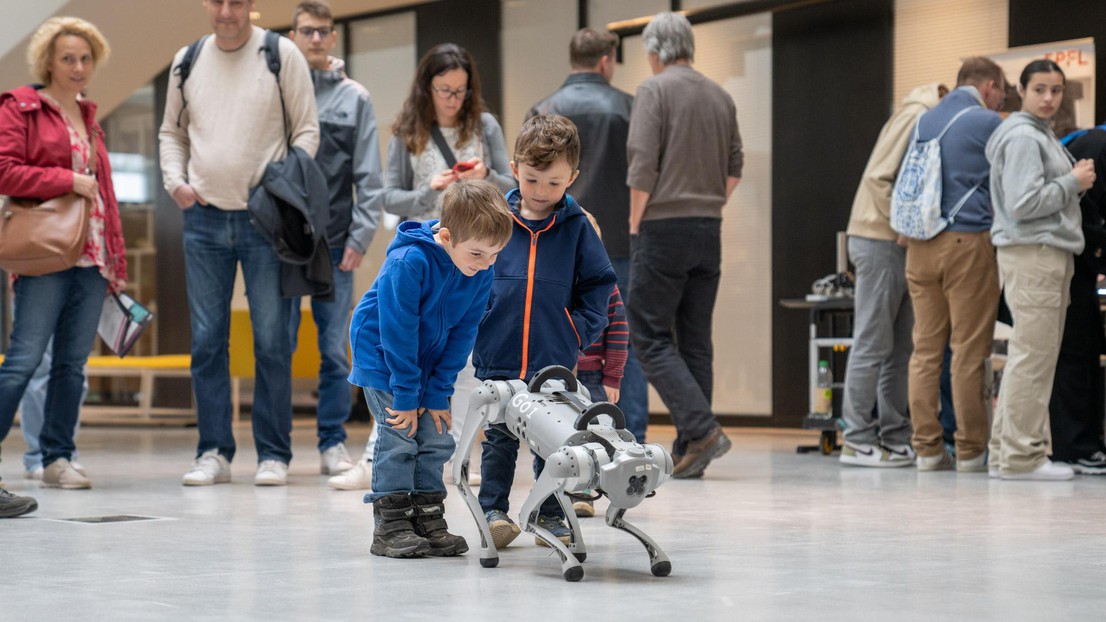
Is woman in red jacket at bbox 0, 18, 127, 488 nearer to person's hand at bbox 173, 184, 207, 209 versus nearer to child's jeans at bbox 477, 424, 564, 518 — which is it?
person's hand at bbox 173, 184, 207, 209

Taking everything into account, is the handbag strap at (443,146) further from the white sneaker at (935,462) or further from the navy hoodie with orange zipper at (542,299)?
the white sneaker at (935,462)

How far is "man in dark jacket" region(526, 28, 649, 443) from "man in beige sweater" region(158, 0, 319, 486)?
3.00 ft

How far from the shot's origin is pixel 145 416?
910 cm

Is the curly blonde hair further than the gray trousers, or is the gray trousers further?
the gray trousers

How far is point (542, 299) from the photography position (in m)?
3.02

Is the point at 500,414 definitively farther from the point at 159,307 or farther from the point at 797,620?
the point at 159,307

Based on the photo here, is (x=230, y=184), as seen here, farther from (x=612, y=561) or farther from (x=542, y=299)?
(x=612, y=561)

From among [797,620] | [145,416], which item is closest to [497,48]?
[145,416]

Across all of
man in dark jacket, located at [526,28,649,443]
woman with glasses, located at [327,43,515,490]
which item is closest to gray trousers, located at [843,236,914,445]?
man in dark jacket, located at [526,28,649,443]

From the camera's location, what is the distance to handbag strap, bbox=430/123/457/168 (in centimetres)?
451

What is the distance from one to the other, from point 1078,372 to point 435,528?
304cm

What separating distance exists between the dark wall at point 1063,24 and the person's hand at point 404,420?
5.03 m

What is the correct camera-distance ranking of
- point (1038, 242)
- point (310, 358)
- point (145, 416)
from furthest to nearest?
point (145, 416) → point (310, 358) → point (1038, 242)

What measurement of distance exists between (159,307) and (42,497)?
694cm
